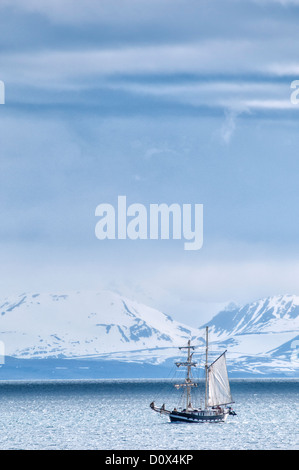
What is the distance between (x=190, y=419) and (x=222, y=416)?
7843mm

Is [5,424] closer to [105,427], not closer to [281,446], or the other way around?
[105,427]

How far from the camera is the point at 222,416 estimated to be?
632 feet
